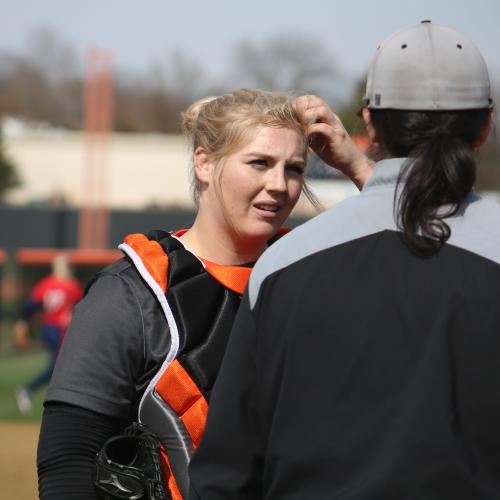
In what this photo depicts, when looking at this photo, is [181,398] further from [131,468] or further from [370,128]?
[370,128]

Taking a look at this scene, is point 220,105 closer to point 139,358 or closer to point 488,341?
point 139,358

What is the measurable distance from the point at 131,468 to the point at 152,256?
495 mm

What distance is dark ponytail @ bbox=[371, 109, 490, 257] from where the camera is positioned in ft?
5.40

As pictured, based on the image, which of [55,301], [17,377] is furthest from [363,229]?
[17,377]

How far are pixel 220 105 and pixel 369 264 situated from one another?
95 cm

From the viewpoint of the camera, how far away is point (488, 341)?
5.21 ft

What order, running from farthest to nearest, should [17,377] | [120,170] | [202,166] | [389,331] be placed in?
[120,170], [17,377], [202,166], [389,331]

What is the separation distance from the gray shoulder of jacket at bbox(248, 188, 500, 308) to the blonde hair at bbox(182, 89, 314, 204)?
2.33ft

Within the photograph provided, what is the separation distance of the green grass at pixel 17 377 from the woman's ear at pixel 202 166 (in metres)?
8.81

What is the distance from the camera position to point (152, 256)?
236cm

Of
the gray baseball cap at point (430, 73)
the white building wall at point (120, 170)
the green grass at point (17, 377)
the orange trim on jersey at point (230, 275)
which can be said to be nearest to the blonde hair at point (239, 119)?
the orange trim on jersey at point (230, 275)

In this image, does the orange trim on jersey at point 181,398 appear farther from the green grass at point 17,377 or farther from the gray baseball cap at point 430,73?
the green grass at point 17,377

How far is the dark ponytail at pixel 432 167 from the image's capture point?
1645mm

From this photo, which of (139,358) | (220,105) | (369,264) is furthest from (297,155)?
(369,264)
